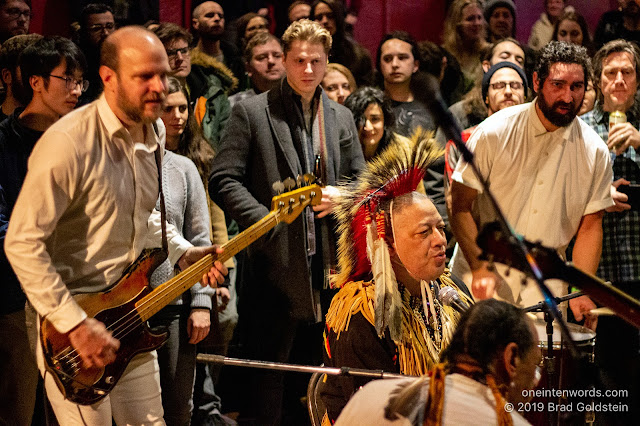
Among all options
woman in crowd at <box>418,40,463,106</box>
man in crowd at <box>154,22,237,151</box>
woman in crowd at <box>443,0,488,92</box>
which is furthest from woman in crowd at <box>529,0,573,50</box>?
man in crowd at <box>154,22,237,151</box>

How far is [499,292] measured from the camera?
4434 mm

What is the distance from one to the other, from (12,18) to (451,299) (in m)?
3.95

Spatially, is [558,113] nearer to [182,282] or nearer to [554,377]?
[554,377]

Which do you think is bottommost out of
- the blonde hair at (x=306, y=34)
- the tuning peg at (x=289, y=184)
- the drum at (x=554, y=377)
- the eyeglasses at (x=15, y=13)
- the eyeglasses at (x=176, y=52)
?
the drum at (x=554, y=377)

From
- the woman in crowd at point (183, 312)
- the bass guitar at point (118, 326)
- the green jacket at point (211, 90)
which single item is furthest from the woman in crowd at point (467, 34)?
the bass guitar at point (118, 326)

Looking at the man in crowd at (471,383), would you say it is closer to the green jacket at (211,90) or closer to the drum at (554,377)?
the drum at (554,377)

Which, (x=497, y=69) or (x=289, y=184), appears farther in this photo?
(x=497, y=69)

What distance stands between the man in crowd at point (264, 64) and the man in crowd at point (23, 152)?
1.91 m

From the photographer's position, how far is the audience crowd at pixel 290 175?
4191 millimetres

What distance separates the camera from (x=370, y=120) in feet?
18.6

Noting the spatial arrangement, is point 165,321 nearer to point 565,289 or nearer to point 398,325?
point 398,325

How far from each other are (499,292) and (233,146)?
173 cm

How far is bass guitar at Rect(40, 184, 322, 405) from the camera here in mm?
3014

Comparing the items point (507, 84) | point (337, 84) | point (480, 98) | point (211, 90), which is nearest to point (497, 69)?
point (507, 84)
